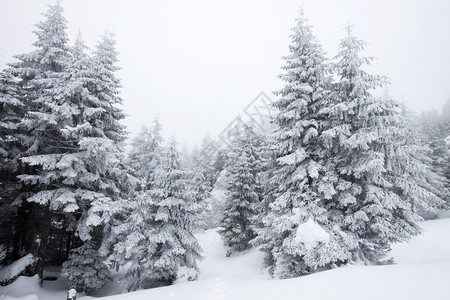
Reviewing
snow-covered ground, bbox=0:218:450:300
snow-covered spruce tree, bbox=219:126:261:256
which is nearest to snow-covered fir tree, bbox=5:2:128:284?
snow-covered ground, bbox=0:218:450:300

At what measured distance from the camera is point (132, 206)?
1366 centimetres

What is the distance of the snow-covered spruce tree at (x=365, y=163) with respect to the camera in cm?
1055

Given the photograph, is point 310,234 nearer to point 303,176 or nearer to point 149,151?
point 303,176

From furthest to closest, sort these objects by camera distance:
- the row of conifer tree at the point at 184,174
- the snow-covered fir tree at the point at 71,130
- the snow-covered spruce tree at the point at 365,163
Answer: the snow-covered fir tree at the point at 71,130, the row of conifer tree at the point at 184,174, the snow-covered spruce tree at the point at 365,163

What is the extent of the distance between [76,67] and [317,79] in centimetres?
1323

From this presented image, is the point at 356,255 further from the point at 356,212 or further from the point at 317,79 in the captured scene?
the point at 317,79

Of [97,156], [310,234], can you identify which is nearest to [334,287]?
[310,234]

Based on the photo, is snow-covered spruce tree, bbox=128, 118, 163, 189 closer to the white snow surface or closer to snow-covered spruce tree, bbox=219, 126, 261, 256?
snow-covered spruce tree, bbox=219, 126, 261, 256

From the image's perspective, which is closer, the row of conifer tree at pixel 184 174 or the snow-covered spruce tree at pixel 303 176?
the snow-covered spruce tree at pixel 303 176

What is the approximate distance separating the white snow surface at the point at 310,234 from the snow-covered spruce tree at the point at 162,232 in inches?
245

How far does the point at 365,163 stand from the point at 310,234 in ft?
12.8

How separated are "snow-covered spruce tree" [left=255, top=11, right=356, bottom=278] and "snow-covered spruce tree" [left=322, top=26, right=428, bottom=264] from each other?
27.9 inches

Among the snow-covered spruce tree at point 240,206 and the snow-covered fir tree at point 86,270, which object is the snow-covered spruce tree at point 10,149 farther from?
the snow-covered spruce tree at point 240,206

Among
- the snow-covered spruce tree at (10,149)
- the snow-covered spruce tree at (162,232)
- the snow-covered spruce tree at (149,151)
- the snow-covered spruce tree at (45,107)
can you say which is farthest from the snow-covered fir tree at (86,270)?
the snow-covered spruce tree at (149,151)
